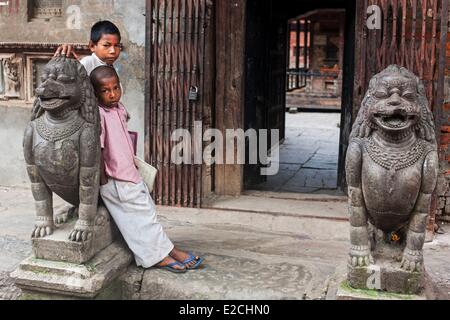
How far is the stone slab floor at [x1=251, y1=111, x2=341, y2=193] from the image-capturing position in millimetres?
7504

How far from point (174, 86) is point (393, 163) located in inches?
127

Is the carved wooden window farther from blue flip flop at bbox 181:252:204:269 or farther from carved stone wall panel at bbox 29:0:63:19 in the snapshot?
blue flip flop at bbox 181:252:204:269

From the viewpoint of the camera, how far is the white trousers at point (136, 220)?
4055mm

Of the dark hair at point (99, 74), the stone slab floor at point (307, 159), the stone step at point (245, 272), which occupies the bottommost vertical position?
the stone step at point (245, 272)

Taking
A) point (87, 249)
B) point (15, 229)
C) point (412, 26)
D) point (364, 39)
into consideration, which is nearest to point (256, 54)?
point (364, 39)

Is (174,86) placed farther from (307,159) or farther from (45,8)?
(307,159)

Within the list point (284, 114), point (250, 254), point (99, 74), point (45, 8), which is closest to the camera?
point (99, 74)

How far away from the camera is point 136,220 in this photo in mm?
4098

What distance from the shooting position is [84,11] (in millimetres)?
6508

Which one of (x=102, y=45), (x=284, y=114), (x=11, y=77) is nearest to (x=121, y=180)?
(x=102, y=45)

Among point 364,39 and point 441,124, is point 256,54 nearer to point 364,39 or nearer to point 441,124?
point 364,39

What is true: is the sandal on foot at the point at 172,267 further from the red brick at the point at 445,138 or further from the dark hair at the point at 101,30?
the red brick at the point at 445,138

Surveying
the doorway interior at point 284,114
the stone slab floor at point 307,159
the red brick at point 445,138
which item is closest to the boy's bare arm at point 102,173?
the doorway interior at point 284,114

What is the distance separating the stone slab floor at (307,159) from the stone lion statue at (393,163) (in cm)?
353
